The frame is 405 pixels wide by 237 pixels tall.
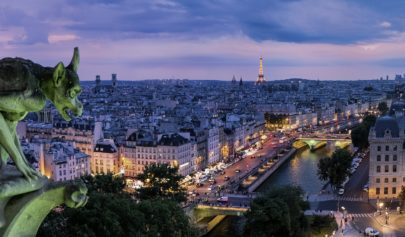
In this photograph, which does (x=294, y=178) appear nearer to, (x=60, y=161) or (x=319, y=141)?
(x=60, y=161)

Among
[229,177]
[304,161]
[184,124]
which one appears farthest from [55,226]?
[304,161]

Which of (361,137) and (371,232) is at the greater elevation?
(361,137)

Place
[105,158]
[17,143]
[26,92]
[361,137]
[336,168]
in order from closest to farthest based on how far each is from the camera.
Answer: [26,92] < [17,143] < [336,168] < [105,158] < [361,137]

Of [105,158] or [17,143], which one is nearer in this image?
[17,143]

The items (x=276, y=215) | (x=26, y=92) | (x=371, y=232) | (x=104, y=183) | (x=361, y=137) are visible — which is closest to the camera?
(x=26, y=92)

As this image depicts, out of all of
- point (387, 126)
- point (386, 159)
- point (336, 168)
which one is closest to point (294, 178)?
point (336, 168)

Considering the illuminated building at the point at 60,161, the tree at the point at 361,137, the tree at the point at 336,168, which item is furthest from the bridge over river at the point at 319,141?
the illuminated building at the point at 60,161
